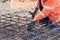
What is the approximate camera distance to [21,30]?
5.17 meters

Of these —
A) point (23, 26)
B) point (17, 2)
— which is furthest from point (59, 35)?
point (17, 2)

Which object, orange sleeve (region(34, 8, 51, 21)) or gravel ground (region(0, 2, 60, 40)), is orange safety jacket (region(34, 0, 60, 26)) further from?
gravel ground (region(0, 2, 60, 40))

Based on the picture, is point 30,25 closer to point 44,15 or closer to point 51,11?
point 44,15

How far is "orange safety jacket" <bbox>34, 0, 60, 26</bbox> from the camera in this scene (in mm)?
5172

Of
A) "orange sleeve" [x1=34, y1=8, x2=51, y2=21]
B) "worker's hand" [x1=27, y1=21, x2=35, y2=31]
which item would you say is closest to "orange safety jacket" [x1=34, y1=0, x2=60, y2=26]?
"orange sleeve" [x1=34, y1=8, x2=51, y2=21]

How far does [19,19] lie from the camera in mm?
5949

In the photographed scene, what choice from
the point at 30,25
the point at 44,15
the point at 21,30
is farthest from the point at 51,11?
the point at 21,30

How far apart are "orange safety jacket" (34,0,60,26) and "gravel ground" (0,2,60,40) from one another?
0.21 meters

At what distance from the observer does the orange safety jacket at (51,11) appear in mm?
5172

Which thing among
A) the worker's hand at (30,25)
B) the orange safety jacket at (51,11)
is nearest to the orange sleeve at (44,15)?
the orange safety jacket at (51,11)

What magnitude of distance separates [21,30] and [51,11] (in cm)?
69

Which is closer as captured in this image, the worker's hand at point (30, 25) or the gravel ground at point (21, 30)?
the gravel ground at point (21, 30)

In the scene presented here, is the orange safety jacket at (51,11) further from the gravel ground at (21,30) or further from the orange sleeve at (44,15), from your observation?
the gravel ground at (21,30)

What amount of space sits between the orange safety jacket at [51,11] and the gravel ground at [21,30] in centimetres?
21
